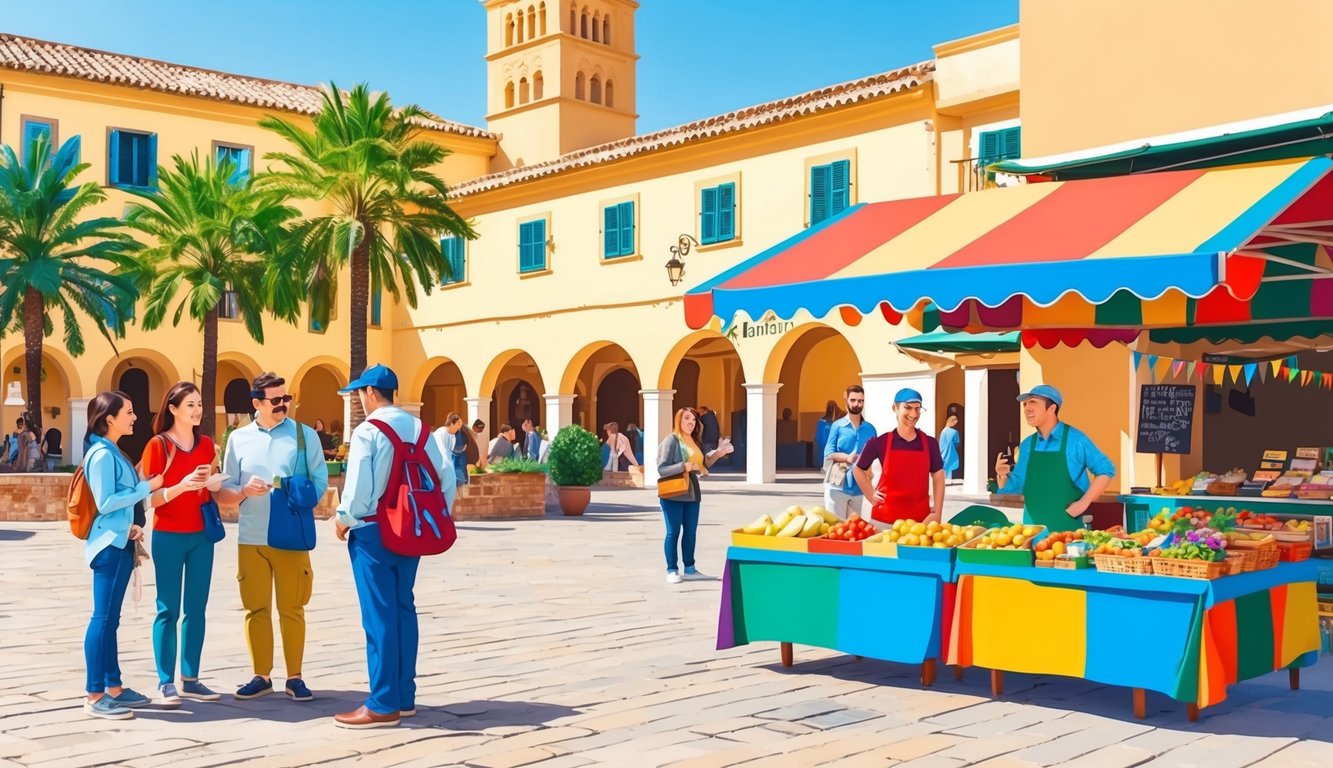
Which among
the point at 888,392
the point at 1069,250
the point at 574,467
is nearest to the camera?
the point at 1069,250

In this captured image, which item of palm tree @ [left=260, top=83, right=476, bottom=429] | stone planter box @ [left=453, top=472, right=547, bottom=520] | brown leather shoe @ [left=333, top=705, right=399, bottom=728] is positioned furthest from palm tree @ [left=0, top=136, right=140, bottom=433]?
brown leather shoe @ [left=333, top=705, right=399, bottom=728]

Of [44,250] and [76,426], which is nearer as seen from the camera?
[44,250]

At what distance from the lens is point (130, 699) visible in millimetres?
6684

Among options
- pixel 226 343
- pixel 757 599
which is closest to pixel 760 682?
pixel 757 599

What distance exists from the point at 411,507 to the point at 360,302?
19.1 metres

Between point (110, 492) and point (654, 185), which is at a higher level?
point (654, 185)

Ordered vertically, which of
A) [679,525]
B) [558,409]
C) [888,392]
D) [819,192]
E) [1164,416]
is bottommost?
[679,525]

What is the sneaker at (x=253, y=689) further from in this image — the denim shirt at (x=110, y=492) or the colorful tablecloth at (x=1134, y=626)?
the colorful tablecloth at (x=1134, y=626)

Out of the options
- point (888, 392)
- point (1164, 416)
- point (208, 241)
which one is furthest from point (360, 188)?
point (1164, 416)

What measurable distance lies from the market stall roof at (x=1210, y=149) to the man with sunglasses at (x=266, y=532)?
19.9 ft

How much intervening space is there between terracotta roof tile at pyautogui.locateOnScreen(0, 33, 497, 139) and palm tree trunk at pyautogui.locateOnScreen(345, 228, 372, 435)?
9.73 metres

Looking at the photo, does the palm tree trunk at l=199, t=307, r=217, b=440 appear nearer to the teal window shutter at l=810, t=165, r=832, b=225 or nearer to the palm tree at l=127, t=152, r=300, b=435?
the palm tree at l=127, t=152, r=300, b=435

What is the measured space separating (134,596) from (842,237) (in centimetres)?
451

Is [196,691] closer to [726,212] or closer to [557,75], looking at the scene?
[726,212]
